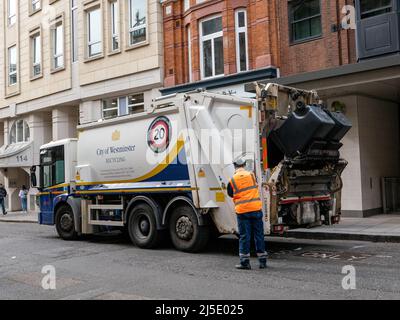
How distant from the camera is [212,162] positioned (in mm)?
9164

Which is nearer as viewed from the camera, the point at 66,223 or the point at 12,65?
the point at 66,223

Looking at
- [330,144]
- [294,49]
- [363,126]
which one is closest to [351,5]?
[294,49]

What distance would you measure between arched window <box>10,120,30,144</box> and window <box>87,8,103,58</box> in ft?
24.0

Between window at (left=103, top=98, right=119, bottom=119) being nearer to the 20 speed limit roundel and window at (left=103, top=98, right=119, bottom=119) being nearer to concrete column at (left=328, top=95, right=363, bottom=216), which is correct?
concrete column at (left=328, top=95, right=363, bottom=216)

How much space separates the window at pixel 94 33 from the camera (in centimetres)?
2238

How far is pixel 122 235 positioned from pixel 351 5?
9.50 metres

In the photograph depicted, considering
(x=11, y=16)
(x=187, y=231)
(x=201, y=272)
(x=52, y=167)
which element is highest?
(x=11, y=16)

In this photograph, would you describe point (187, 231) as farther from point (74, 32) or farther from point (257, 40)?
point (74, 32)

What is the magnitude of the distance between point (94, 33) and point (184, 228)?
50.8 ft

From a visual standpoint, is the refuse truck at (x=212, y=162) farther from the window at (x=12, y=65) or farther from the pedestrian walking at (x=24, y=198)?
the window at (x=12, y=65)

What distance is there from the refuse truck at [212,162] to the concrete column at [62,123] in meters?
14.1

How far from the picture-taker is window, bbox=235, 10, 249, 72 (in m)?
17.6

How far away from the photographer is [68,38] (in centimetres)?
2378

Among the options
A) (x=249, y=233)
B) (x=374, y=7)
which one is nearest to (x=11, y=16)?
(x=374, y=7)
